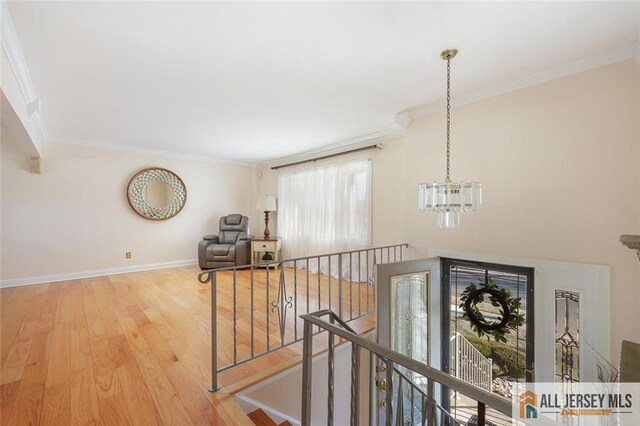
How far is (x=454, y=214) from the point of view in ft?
6.43

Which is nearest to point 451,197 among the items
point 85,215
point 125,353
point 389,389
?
point 389,389

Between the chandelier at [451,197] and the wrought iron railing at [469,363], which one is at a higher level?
the chandelier at [451,197]

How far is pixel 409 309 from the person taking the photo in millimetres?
2594

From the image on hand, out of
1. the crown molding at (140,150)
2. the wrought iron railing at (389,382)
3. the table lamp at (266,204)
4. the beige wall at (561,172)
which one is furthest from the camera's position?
the table lamp at (266,204)

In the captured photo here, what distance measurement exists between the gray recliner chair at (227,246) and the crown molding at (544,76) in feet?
12.4

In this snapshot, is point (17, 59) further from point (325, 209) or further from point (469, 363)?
point (469, 363)

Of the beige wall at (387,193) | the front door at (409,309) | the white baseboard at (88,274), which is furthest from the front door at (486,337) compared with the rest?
the white baseboard at (88,274)

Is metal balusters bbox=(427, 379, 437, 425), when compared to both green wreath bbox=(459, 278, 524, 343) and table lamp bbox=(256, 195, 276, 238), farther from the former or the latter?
table lamp bbox=(256, 195, 276, 238)

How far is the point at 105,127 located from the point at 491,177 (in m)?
4.79

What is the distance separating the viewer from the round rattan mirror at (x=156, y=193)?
480 cm

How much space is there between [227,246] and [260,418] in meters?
3.63

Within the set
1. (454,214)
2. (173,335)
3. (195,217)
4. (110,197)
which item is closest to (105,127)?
(110,197)

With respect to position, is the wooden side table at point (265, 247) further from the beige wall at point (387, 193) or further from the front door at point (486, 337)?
the front door at point (486, 337)

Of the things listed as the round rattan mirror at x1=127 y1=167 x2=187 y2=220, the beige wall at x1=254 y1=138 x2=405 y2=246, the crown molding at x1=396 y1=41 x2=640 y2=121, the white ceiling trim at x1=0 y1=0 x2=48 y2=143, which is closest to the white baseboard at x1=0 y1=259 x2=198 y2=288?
the round rattan mirror at x1=127 y1=167 x2=187 y2=220
